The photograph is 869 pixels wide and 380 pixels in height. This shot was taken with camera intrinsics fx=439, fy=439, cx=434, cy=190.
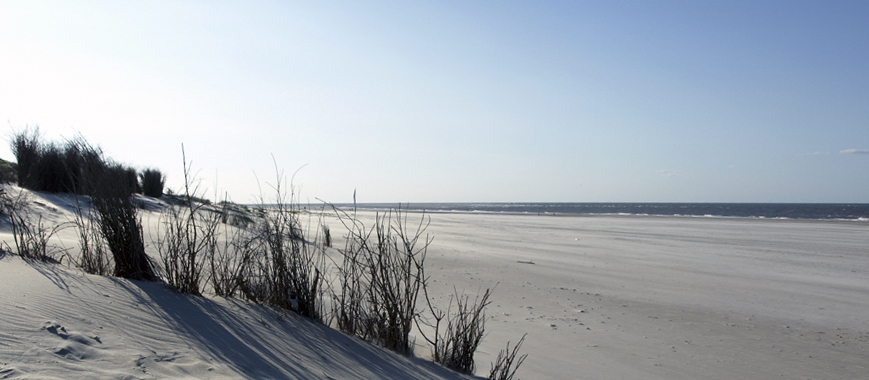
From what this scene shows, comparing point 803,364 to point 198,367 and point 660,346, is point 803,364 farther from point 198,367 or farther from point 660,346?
point 198,367

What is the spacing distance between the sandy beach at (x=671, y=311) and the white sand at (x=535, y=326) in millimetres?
28

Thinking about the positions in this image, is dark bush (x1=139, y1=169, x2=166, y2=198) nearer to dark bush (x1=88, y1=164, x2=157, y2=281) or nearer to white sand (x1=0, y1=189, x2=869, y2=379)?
white sand (x1=0, y1=189, x2=869, y2=379)

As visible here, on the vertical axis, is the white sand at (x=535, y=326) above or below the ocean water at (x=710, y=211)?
below

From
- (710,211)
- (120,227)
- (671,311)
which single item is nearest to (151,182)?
(120,227)

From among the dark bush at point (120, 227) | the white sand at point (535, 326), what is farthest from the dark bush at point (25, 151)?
the dark bush at point (120, 227)

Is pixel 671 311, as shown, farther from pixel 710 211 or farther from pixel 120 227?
pixel 710 211

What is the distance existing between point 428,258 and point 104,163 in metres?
7.08

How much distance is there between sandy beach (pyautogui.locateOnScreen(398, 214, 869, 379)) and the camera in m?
4.39

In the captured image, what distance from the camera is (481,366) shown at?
13.0 ft

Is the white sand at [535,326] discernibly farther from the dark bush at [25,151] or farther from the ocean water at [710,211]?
the ocean water at [710,211]

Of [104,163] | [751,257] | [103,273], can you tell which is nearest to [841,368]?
[103,273]

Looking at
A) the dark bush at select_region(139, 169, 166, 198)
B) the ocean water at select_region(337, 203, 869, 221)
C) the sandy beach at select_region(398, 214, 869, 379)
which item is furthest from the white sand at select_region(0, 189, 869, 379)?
the ocean water at select_region(337, 203, 869, 221)

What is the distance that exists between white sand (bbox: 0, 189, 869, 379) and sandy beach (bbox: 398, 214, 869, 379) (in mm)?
28

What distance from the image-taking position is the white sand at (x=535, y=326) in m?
2.39
